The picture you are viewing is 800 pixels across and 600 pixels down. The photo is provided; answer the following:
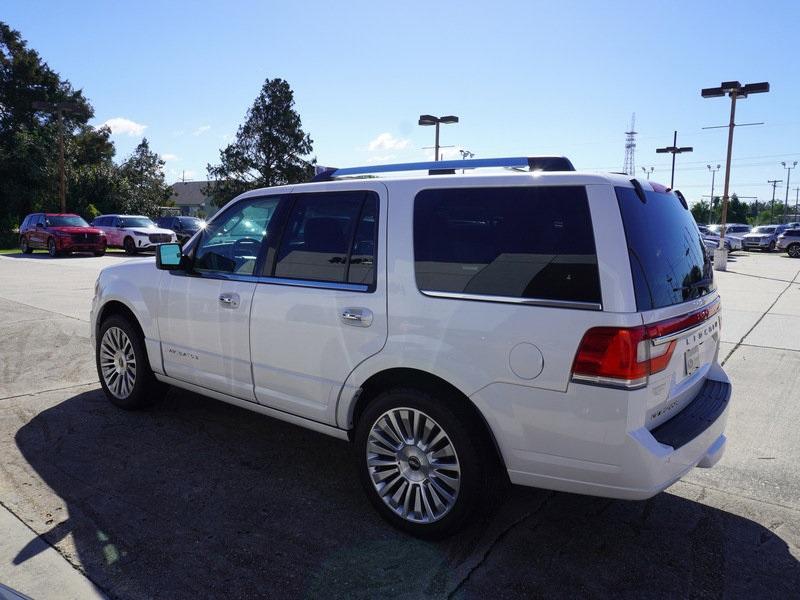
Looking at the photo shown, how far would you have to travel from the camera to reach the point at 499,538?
10.5 feet

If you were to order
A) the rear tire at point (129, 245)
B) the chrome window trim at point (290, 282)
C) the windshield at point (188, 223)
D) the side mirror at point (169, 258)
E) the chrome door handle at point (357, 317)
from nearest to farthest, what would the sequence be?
the chrome door handle at point (357, 317), the chrome window trim at point (290, 282), the side mirror at point (169, 258), the rear tire at point (129, 245), the windshield at point (188, 223)

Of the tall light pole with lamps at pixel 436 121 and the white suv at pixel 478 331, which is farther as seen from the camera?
the tall light pole with lamps at pixel 436 121

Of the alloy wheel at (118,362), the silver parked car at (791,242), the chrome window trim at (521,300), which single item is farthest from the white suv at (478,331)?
the silver parked car at (791,242)

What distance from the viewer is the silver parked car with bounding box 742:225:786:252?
39062 mm

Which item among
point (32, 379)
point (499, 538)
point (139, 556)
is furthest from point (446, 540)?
point (32, 379)

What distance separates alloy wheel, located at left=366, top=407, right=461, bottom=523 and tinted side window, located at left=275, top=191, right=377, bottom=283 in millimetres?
874

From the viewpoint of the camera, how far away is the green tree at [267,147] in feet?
171

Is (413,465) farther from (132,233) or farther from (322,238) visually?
(132,233)

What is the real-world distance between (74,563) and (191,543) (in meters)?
0.53

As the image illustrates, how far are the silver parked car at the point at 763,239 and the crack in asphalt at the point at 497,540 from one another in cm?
4178

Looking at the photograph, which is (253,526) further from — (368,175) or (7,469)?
(368,175)

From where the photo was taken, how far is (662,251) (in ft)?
9.62

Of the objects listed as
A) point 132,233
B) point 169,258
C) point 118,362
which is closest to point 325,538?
point 169,258

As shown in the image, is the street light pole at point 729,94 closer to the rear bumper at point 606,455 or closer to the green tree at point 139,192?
the rear bumper at point 606,455
